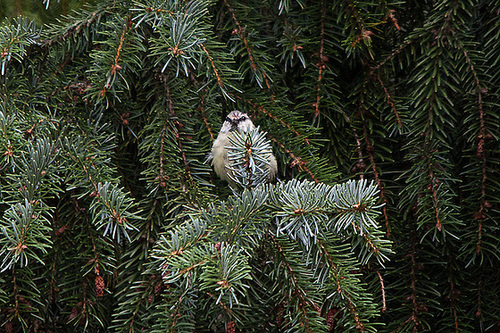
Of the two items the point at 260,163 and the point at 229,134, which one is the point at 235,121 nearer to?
the point at 229,134

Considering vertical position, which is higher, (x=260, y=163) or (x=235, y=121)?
(x=260, y=163)

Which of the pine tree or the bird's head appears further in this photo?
the bird's head

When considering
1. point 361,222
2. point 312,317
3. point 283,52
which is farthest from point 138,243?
point 283,52

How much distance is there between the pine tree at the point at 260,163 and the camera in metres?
1.32

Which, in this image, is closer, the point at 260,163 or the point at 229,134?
the point at 260,163

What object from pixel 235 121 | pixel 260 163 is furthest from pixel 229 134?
pixel 260 163

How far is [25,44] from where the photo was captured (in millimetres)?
1677

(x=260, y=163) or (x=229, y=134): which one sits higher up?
(x=260, y=163)

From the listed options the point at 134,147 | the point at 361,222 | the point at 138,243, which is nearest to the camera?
the point at 361,222

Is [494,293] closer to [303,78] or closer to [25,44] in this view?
[303,78]

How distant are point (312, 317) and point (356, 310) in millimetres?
108

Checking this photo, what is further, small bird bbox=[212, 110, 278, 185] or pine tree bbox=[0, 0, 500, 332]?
small bird bbox=[212, 110, 278, 185]

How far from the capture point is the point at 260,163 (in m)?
1.41

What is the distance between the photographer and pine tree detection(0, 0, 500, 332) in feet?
4.34
